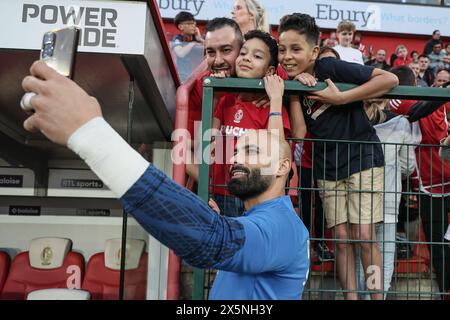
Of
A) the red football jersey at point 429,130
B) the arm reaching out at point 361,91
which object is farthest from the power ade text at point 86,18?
the red football jersey at point 429,130

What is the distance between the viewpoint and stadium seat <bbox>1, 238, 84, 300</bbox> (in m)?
5.55

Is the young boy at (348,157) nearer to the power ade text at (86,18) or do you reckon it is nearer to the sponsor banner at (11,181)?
the power ade text at (86,18)

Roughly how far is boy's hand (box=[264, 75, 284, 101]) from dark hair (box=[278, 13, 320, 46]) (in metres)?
0.41

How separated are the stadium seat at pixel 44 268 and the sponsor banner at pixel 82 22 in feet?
10.9

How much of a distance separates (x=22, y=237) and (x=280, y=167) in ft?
14.3

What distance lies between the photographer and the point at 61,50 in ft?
4.23

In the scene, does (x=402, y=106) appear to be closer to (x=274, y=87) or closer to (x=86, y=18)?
(x=274, y=87)

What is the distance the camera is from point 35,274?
557 centimetres

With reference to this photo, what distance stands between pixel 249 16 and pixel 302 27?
134 centimetres

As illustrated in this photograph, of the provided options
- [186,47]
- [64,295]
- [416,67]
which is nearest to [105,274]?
[64,295]

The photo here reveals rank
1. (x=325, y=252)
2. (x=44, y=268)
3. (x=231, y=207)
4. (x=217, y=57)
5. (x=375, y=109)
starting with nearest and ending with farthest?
(x=231, y=207) → (x=325, y=252) → (x=217, y=57) → (x=375, y=109) → (x=44, y=268)

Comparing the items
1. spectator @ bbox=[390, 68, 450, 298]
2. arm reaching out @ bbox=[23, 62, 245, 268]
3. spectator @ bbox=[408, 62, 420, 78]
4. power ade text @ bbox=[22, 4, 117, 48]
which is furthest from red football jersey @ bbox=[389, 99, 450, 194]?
spectator @ bbox=[408, 62, 420, 78]

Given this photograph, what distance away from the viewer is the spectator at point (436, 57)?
1086cm
